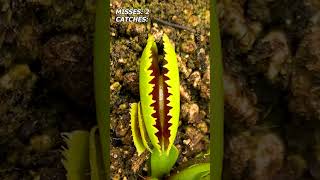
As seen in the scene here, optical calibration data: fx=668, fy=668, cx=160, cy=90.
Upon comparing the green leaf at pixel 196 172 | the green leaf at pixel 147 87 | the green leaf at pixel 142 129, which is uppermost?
the green leaf at pixel 147 87

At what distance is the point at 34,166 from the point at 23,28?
0.25m

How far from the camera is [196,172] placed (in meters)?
1.08

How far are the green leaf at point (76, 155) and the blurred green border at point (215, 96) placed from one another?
0.74 ft

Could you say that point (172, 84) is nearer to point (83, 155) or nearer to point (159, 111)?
point (159, 111)

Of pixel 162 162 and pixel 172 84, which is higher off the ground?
pixel 172 84

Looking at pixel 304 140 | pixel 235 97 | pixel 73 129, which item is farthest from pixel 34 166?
pixel 304 140

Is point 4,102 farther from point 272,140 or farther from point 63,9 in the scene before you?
point 272,140

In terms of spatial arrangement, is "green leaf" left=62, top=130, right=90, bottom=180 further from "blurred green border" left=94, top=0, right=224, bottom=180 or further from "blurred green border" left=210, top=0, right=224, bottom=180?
"blurred green border" left=210, top=0, right=224, bottom=180

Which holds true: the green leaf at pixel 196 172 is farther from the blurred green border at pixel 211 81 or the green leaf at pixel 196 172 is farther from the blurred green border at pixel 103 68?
the blurred green border at pixel 103 68

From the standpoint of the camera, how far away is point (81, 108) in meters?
1.20

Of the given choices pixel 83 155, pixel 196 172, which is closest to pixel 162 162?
pixel 196 172

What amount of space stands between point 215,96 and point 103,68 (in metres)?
0.19

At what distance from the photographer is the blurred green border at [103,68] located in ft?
3.57

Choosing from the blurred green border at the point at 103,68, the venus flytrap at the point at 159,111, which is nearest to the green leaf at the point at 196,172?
the venus flytrap at the point at 159,111
